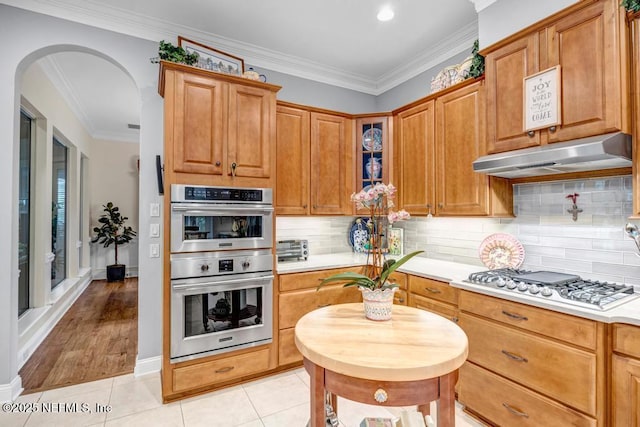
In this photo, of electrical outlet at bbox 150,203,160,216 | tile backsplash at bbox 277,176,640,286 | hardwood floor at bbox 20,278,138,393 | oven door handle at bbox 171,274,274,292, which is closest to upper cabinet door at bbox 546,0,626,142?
tile backsplash at bbox 277,176,640,286

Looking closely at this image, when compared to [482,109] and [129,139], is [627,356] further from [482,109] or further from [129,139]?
[129,139]

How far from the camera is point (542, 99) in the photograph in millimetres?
1987

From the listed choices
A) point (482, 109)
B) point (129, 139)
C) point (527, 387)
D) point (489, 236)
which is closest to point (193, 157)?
point (482, 109)

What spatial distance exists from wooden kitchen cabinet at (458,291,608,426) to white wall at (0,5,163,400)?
251cm

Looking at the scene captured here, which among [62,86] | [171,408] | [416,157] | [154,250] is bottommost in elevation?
[171,408]

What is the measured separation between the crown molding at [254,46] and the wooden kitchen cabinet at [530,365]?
2.36 meters

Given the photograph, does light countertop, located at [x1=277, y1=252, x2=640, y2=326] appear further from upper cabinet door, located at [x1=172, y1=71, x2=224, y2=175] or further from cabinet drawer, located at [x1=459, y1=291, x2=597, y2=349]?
upper cabinet door, located at [x1=172, y1=71, x2=224, y2=175]

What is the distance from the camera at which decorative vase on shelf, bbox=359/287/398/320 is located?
5.08 ft

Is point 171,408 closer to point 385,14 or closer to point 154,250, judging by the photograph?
point 154,250

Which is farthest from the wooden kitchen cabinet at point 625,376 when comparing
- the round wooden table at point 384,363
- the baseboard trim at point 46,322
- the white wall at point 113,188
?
the white wall at point 113,188

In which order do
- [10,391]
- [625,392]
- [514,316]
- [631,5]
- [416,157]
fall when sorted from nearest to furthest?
[625,392], [631,5], [514,316], [10,391], [416,157]

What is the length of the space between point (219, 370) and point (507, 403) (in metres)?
1.96

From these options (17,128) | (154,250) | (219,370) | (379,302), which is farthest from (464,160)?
(17,128)

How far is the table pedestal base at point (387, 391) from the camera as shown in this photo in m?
1.13
